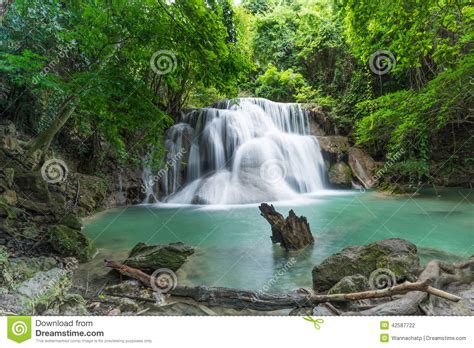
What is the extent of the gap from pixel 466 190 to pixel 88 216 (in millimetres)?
14061

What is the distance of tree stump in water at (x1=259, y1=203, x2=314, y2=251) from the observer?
5.34 metres

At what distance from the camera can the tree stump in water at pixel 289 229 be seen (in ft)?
17.5

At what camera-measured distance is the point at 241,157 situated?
13.6m

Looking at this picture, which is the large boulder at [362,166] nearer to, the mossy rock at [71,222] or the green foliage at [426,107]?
the green foliage at [426,107]

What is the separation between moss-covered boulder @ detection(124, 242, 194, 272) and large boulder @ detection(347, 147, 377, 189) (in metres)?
11.8

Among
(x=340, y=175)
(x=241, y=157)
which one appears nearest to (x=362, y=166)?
(x=340, y=175)

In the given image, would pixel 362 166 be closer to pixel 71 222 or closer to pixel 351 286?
pixel 351 286

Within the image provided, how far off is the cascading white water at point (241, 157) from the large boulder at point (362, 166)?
5.01ft

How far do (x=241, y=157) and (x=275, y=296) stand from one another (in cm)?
1073

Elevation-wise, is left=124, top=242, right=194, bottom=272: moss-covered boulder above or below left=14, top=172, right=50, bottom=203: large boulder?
below

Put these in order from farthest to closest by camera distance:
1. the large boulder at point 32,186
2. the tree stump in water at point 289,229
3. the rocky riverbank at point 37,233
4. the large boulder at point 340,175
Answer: the large boulder at point 340,175 → the large boulder at point 32,186 → the tree stump in water at point 289,229 → the rocky riverbank at point 37,233

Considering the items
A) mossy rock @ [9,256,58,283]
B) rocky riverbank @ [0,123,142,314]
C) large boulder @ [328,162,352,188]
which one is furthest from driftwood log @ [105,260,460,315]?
large boulder @ [328,162,352,188]
